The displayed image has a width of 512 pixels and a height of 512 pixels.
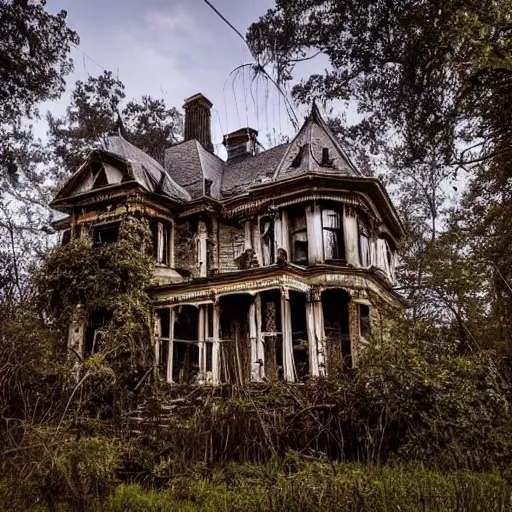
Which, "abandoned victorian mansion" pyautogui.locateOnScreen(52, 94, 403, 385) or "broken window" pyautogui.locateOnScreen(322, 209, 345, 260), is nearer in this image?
"abandoned victorian mansion" pyautogui.locateOnScreen(52, 94, 403, 385)

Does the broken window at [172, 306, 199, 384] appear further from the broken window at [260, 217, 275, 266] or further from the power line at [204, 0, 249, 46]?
the power line at [204, 0, 249, 46]

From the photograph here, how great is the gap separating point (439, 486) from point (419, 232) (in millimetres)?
23670

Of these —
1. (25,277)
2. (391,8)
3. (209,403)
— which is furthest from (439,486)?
(25,277)

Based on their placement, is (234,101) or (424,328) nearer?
(234,101)

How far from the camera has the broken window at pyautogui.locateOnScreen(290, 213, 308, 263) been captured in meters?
16.9

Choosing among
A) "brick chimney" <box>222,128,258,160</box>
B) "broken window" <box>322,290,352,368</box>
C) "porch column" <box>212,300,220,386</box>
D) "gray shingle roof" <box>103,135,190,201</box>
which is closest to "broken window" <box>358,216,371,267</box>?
"broken window" <box>322,290,352,368</box>

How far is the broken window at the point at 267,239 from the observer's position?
17.5m

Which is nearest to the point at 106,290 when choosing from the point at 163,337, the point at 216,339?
the point at 163,337

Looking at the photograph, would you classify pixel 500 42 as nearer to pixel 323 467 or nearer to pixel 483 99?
pixel 483 99

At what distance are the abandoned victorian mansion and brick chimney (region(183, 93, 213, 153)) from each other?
3.25m

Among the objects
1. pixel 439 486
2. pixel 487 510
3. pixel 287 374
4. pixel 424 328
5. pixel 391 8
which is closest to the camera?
pixel 487 510

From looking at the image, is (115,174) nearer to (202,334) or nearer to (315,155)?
(202,334)

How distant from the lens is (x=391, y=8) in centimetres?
984

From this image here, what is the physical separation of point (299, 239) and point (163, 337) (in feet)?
18.9
